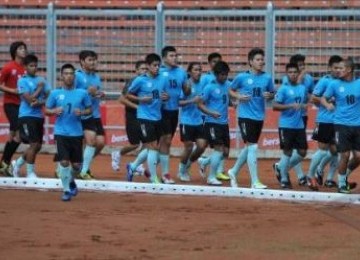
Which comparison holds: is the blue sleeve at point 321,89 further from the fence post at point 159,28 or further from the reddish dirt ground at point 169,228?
the fence post at point 159,28

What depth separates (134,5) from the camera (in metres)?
25.9

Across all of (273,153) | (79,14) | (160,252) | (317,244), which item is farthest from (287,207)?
(79,14)

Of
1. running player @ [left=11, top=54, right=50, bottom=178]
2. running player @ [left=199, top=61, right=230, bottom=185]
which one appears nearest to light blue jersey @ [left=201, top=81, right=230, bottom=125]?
running player @ [left=199, top=61, right=230, bottom=185]

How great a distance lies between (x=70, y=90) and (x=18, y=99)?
2867 millimetres

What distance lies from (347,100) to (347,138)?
0.54 meters

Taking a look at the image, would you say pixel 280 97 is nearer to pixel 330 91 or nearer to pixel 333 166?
pixel 330 91

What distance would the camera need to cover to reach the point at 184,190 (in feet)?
48.2

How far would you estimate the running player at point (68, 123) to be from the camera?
13.7 meters

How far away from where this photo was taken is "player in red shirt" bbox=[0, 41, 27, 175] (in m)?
16.3

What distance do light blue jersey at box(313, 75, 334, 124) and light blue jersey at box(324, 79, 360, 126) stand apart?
19.1 inches

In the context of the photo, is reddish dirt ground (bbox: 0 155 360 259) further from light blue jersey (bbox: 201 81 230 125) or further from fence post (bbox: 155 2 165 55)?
fence post (bbox: 155 2 165 55)

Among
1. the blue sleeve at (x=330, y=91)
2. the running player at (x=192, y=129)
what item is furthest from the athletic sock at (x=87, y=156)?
the blue sleeve at (x=330, y=91)

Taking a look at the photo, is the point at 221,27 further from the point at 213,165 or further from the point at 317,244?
the point at 317,244

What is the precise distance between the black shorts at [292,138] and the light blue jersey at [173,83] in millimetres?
1869
